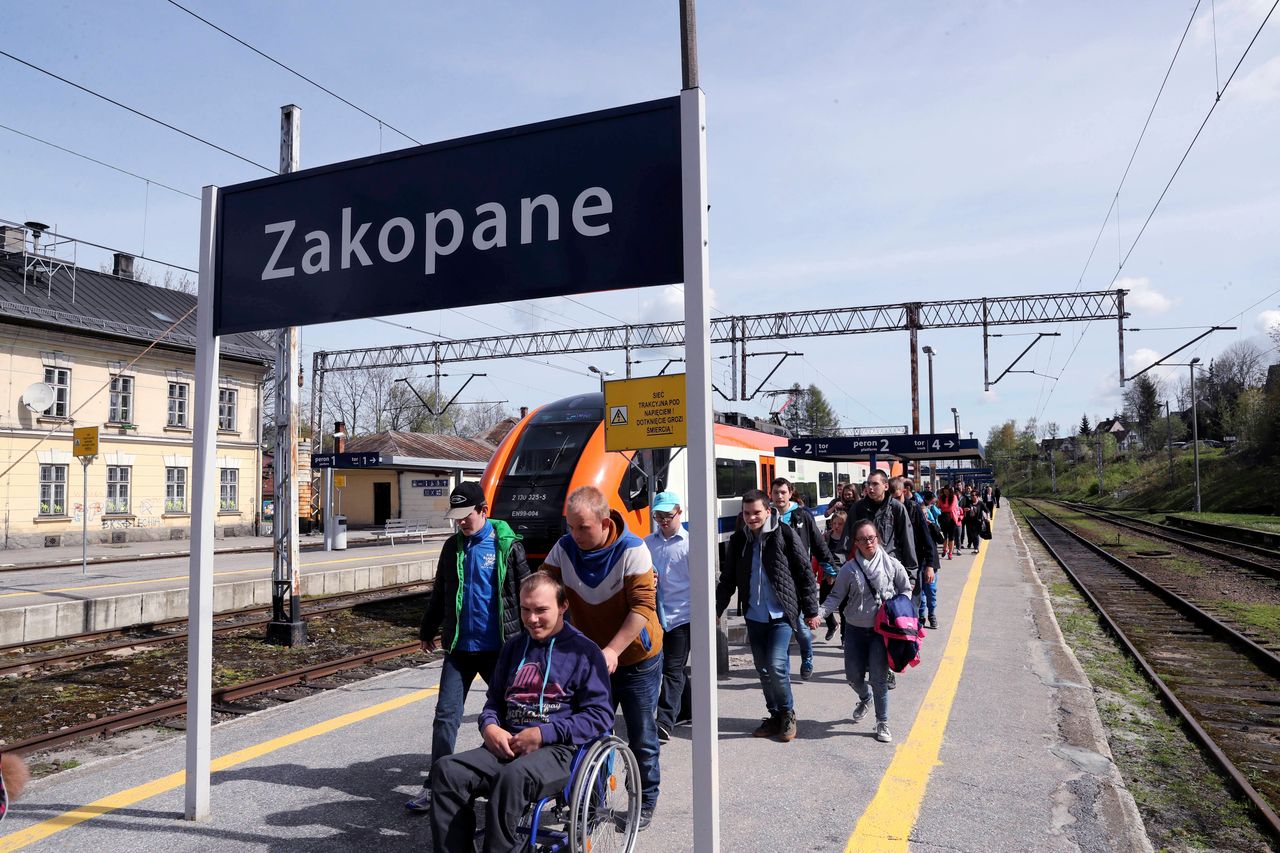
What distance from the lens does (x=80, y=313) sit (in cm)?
2795

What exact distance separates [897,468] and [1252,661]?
16690mm

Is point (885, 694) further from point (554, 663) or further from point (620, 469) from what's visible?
point (620, 469)

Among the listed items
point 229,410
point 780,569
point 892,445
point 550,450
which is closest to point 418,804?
point 780,569

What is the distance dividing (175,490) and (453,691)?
97.2 ft

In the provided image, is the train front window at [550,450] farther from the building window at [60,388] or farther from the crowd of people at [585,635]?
the building window at [60,388]

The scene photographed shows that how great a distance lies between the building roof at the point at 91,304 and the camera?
86.2 feet

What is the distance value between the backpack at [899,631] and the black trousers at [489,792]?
10.5ft

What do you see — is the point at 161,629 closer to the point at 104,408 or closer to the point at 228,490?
the point at 104,408

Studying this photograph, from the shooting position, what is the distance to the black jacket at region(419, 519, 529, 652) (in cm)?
453

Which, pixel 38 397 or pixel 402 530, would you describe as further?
pixel 402 530

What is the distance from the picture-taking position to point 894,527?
8.02 m

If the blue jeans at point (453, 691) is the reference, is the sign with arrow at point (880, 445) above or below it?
above

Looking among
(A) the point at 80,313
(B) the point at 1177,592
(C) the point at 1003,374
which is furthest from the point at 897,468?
(A) the point at 80,313

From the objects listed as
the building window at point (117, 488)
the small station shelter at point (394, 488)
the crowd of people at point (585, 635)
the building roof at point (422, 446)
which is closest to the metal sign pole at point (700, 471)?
the crowd of people at point (585, 635)
